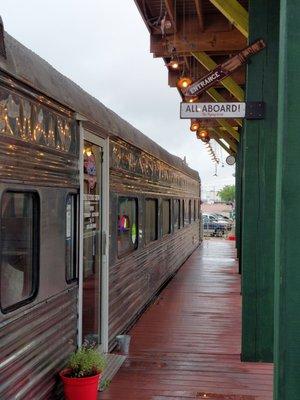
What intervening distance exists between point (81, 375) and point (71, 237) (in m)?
1.07

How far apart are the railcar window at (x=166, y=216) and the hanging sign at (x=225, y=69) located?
417 cm

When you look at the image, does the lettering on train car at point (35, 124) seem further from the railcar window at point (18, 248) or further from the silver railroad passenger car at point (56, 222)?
the railcar window at point (18, 248)

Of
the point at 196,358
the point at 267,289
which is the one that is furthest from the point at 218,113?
the point at 196,358

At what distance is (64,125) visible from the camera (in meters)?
4.14

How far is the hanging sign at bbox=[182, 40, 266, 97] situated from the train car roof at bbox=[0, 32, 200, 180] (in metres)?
0.95

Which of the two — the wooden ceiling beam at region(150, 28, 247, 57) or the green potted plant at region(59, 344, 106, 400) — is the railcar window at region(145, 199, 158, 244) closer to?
the wooden ceiling beam at region(150, 28, 247, 57)

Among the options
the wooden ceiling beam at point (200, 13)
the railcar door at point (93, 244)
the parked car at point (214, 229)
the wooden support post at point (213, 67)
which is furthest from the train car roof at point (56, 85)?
the parked car at point (214, 229)

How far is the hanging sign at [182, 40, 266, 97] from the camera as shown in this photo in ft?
17.9

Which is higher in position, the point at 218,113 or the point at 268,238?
the point at 218,113

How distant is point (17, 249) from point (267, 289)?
10.2 ft

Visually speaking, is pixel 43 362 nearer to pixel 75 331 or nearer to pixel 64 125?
pixel 75 331

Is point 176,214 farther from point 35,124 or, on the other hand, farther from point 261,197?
point 35,124

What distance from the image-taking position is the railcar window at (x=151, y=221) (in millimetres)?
8102

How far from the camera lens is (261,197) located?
5.58 meters
